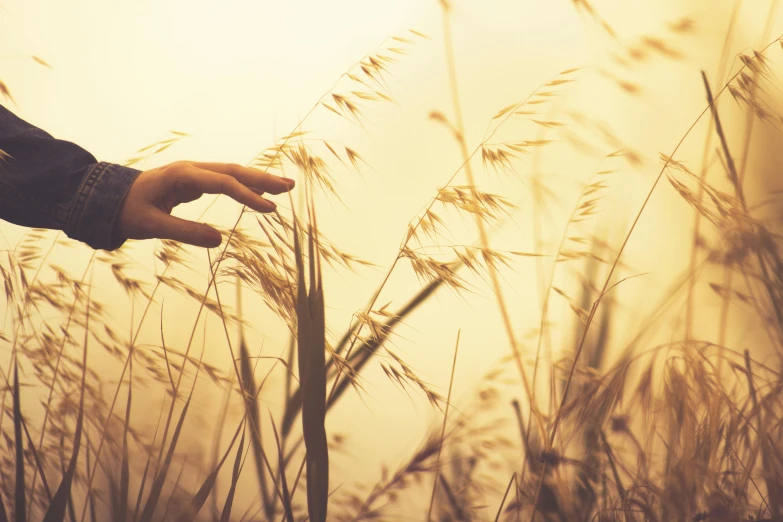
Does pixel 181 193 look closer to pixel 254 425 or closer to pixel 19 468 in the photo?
pixel 254 425

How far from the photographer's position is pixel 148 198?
647 millimetres

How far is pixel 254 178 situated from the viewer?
67 cm

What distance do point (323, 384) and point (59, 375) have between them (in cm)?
49

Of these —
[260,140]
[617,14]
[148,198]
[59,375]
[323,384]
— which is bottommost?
[59,375]

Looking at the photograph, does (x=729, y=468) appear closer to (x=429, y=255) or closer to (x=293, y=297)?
(x=429, y=255)

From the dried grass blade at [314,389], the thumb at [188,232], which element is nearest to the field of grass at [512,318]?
the dried grass blade at [314,389]

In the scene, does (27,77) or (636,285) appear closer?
(636,285)

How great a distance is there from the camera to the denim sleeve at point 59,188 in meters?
0.63

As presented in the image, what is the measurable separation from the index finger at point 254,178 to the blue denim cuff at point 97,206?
0.09m

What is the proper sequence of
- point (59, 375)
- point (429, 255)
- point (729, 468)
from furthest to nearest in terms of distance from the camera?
point (59, 375)
point (429, 255)
point (729, 468)

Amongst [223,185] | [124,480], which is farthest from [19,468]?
[223,185]

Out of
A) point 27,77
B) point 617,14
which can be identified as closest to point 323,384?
point 617,14

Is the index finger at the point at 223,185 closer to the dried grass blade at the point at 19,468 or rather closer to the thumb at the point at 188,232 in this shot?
the thumb at the point at 188,232

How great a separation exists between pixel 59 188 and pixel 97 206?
2.2 inches
